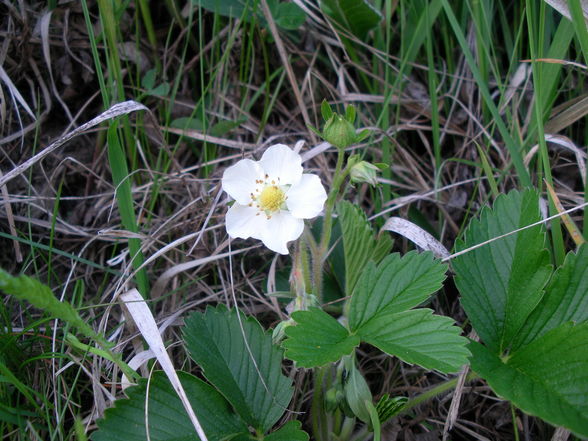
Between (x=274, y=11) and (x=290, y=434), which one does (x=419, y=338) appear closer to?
(x=290, y=434)

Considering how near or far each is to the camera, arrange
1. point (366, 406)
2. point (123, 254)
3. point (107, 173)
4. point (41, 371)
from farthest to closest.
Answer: point (107, 173), point (123, 254), point (41, 371), point (366, 406)

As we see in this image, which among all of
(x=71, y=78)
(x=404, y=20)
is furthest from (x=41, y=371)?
(x=404, y=20)

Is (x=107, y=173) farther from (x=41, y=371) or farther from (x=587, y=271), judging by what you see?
(x=587, y=271)

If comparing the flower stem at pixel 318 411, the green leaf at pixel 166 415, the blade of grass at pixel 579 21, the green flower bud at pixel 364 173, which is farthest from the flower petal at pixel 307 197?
the blade of grass at pixel 579 21

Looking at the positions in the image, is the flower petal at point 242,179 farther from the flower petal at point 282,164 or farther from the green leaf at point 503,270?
the green leaf at point 503,270

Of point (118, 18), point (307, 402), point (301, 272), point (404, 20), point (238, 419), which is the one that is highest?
point (404, 20)

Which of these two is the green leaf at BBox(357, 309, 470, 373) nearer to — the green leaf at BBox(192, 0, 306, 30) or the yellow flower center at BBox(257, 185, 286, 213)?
the yellow flower center at BBox(257, 185, 286, 213)
